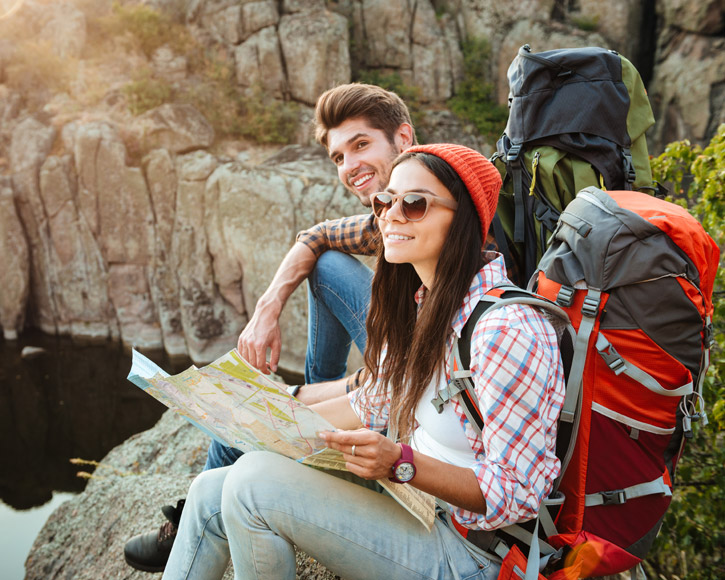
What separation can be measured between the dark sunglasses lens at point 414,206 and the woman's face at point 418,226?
0.01 meters

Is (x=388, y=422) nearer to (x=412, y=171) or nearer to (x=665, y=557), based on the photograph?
(x=412, y=171)

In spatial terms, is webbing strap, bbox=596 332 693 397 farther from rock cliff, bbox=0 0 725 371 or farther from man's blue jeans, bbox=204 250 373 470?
rock cliff, bbox=0 0 725 371

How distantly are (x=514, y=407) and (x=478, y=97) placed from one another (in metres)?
10.3

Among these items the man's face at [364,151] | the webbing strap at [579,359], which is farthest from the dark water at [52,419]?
the webbing strap at [579,359]

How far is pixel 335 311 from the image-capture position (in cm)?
224

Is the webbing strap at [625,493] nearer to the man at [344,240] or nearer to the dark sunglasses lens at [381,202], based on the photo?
the dark sunglasses lens at [381,202]

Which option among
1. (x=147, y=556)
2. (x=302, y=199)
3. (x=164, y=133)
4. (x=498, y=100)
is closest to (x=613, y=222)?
(x=147, y=556)

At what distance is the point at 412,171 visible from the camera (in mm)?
1322

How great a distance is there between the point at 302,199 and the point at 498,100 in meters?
5.55

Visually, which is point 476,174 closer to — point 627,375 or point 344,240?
point 627,375

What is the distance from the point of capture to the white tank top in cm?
120

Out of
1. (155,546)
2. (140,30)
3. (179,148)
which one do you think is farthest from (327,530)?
(140,30)

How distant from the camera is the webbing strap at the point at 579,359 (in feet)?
3.82

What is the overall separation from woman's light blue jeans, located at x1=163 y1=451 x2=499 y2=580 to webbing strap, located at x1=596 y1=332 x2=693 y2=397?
0.52 metres
